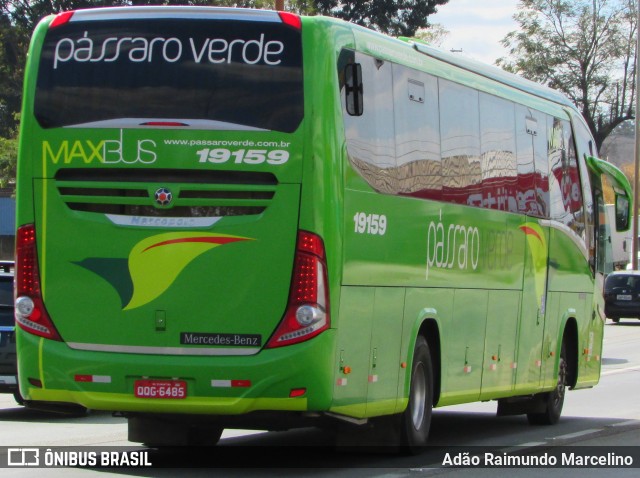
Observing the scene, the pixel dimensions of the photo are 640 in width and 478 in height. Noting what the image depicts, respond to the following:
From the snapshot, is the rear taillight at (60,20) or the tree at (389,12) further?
the tree at (389,12)

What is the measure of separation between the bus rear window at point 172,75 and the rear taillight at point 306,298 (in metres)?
0.89

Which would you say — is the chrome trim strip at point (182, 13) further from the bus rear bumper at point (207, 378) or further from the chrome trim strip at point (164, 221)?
the bus rear bumper at point (207, 378)

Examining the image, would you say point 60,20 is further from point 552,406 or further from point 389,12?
point 389,12

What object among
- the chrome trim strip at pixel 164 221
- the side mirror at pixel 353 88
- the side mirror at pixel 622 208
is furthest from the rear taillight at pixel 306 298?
→ the side mirror at pixel 622 208

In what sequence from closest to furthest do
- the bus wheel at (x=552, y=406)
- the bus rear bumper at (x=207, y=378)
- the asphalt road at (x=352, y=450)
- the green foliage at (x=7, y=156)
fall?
the bus rear bumper at (x=207, y=378) → the asphalt road at (x=352, y=450) → the bus wheel at (x=552, y=406) → the green foliage at (x=7, y=156)

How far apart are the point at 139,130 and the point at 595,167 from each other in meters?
9.70

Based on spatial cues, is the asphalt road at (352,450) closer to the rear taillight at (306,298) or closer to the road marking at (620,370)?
the rear taillight at (306,298)

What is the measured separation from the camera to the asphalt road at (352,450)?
37.0 feet

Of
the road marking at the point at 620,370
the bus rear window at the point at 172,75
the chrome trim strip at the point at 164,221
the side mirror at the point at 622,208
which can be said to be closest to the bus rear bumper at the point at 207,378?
the chrome trim strip at the point at 164,221

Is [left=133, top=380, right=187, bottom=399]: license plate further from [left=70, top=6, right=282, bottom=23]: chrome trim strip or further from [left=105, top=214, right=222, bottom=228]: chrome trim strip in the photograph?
[left=70, top=6, right=282, bottom=23]: chrome trim strip

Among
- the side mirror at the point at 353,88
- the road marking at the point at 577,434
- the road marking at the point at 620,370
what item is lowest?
the road marking at the point at 620,370

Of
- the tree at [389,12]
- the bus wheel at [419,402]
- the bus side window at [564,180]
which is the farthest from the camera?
the tree at [389,12]

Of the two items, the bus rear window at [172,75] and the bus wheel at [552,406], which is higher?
the bus rear window at [172,75]

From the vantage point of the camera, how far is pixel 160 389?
33.8ft
